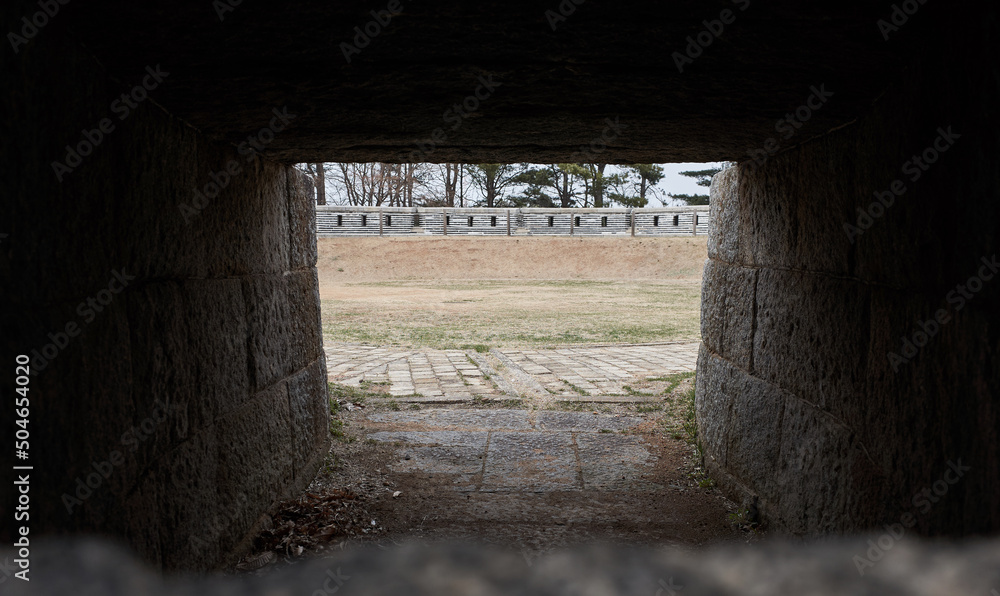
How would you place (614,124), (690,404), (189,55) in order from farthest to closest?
1. (690,404)
2. (614,124)
3. (189,55)

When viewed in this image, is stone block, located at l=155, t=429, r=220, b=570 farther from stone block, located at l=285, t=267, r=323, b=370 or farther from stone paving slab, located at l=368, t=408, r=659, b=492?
stone paving slab, located at l=368, t=408, r=659, b=492

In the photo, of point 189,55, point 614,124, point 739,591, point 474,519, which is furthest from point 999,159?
point 474,519

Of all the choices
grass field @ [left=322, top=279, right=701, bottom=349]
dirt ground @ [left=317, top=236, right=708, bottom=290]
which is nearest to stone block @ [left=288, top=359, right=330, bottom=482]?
grass field @ [left=322, top=279, right=701, bottom=349]

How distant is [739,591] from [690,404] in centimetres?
556

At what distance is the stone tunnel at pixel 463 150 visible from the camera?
1.80 meters

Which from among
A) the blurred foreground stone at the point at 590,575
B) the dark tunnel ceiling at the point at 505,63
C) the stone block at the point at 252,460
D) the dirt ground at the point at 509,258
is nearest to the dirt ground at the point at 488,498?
the stone block at the point at 252,460

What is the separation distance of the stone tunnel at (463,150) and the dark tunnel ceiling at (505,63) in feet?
0.04

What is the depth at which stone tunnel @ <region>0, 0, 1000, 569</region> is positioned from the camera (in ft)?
5.90

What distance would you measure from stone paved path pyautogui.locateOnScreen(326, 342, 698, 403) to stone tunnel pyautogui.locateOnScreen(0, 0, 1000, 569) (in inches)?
137

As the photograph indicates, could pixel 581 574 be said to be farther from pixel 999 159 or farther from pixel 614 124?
pixel 614 124

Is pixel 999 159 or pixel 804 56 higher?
pixel 804 56

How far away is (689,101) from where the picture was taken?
9.55 ft

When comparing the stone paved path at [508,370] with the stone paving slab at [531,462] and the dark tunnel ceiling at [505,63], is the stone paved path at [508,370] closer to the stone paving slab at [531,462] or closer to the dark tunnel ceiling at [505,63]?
the stone paving slab at [531,462]

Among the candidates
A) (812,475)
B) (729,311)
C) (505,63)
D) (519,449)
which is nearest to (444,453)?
(519,449)
